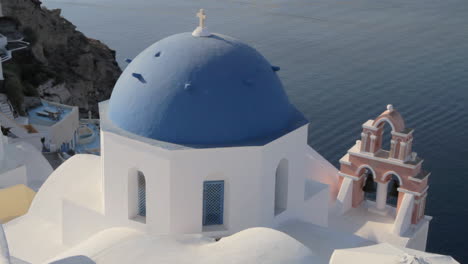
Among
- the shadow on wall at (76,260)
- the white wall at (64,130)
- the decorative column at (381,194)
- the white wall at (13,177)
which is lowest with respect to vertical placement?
the white wall at (64,130)

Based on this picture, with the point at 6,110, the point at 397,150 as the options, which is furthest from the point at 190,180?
the point at 6,110

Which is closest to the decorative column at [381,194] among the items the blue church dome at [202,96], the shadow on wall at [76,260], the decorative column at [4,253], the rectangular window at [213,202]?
the blue church dome at [202,96]

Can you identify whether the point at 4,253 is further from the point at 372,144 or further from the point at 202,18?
the point at 372,144

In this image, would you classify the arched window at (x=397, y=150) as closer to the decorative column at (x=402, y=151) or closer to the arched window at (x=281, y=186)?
the decorative column at (x=402, y=151)

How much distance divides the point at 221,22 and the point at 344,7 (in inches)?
365

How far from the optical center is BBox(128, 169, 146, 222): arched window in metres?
10.2

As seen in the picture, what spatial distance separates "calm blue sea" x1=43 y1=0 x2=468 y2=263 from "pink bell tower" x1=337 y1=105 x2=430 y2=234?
765 cm

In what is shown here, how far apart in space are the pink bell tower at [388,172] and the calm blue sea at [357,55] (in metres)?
7.65

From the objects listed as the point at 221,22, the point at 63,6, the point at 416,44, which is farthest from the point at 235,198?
the point at 63,6

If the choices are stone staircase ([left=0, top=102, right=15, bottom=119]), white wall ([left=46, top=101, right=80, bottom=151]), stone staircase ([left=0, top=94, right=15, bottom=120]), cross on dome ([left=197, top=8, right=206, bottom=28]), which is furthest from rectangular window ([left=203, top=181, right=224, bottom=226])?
stone staircase ([left=0, top=102, right=15, bottom=119])

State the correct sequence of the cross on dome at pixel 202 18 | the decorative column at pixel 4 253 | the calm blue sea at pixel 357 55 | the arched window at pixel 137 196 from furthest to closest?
the calm blue sea at pixel 357 55
the cross on dome at pixel 202 18
the arched window at pixel 137 196
the decorative column at pixel 4 253

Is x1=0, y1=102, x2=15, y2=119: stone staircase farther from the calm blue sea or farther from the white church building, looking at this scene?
the white church building

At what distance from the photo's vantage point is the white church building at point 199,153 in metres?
9.62

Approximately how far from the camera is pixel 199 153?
955cm
